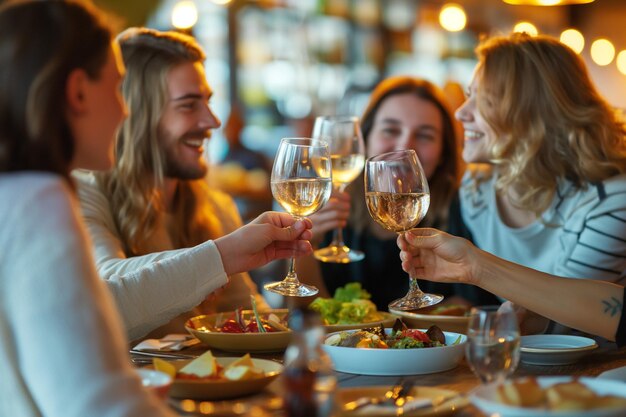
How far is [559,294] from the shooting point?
184 cm

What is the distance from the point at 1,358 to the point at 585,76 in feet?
6.77

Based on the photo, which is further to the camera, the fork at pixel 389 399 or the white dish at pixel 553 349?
the white dish at pixel 553 349

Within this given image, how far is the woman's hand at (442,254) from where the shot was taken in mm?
1865

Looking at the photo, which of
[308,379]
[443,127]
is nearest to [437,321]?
[308,379]

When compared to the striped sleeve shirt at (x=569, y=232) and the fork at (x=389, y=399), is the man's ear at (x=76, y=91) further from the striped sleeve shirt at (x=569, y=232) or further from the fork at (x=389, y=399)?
the striped sleeve shirt at (x=569, y=232)

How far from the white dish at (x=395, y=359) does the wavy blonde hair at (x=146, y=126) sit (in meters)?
1.09

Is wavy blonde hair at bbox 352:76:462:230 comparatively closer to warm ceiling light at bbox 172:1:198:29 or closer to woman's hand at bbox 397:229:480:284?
woman's hand at bbox 397:229:480:284

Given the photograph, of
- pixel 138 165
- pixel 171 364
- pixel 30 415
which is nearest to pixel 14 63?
pixel 30 415

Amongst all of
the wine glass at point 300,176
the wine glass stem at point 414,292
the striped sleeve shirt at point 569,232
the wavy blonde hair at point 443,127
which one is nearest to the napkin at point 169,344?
the wine glass at point 300,176

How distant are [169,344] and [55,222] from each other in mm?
873

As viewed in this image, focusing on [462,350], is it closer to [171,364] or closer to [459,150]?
[171,364]

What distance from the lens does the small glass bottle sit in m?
0.98

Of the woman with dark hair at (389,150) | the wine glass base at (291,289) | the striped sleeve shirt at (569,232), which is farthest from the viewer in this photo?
the woman with dark hair at (389,150)

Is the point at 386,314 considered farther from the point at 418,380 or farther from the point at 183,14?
the point at 183,14
